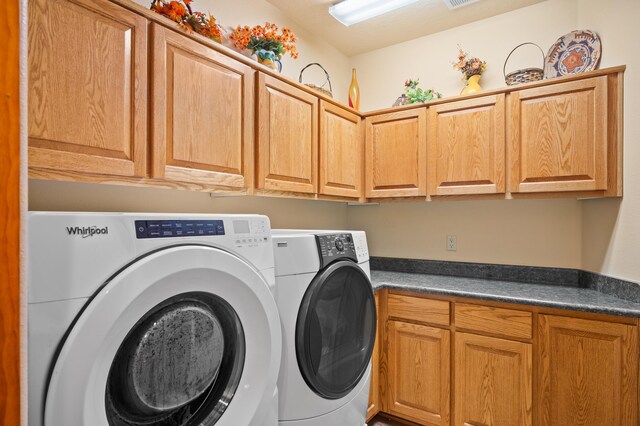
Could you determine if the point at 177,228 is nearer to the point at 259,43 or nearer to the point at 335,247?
the point at 335,247

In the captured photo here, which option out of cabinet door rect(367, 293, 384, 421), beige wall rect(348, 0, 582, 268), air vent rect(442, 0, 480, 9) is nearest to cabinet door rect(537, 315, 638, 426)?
beige wall rect(348, 0, 582, 268)

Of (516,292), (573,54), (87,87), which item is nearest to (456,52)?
(573,54)

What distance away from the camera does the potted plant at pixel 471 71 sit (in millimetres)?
2578

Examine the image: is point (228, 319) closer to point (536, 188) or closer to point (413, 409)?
point (413, 409)

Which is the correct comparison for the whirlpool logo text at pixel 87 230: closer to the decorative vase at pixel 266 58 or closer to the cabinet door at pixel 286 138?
the cabinet door at pixel 286 138

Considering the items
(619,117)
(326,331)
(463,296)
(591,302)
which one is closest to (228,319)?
(326,331)

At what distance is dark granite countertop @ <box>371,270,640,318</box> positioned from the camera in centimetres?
178

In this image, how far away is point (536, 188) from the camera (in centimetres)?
221

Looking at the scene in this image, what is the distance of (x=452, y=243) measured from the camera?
2801 mm

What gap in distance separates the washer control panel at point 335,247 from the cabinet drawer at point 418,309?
2.50 feet

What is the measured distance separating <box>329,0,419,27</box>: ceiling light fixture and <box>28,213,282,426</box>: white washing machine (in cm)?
182

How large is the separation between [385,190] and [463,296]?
98 cm

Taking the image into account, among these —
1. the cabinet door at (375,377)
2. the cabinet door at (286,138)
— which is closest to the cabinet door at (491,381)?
the cabinet door at (375,377)

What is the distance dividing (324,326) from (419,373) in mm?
1065
